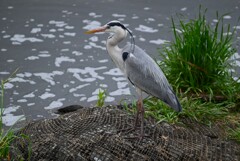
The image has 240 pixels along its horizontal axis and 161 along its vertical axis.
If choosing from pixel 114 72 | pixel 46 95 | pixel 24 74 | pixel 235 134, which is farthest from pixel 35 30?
pixel 235 134

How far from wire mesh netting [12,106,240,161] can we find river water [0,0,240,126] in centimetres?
98

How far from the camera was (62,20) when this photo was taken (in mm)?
8312

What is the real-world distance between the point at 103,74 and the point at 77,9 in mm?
2278

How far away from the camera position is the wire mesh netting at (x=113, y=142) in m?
4.36

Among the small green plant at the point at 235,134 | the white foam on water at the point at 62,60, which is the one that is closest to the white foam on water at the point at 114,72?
the white foam on water at the point at 62,60

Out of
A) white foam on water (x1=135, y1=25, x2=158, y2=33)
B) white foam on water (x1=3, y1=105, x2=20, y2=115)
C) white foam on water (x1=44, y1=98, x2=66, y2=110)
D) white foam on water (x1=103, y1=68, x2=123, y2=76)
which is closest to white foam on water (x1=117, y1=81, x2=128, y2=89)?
white foam on water (x1=103, y1=68, x2=123, y2=76)

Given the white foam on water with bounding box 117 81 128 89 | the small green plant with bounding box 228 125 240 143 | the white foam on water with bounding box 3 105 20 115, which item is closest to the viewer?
the small green plant with bounding box 228 125 240 143

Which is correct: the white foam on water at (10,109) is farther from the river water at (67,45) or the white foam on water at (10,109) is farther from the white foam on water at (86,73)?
the white foam on water at (86,73)

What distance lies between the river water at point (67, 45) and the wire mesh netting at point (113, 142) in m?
0.98

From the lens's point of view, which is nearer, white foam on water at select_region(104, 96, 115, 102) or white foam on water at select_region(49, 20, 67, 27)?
white foam on water at select_region(104, 96, 115, 102)

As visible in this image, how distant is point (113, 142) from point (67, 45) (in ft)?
11.3

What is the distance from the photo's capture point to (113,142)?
4410 mm

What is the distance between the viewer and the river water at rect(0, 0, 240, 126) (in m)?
6.31

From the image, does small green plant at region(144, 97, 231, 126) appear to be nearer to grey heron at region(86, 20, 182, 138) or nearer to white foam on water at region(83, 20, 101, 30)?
grey heron at region(86, 20, 182, 138)
